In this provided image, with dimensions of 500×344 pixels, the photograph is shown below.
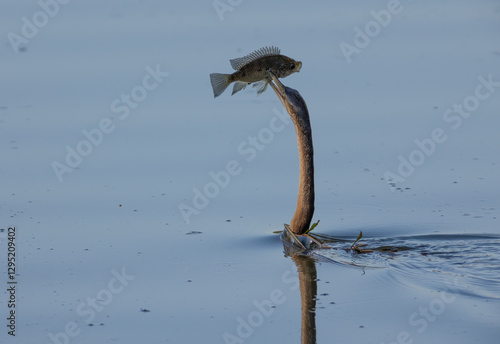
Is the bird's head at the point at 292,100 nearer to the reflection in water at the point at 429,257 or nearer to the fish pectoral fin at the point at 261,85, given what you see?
the fish pectoral fin at the point at 261,85

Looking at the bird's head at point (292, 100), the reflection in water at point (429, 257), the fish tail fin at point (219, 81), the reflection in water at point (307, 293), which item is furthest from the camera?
the bird's head at point (292, 100)

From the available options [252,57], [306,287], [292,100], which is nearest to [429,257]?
[306,287]

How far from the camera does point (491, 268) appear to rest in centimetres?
744

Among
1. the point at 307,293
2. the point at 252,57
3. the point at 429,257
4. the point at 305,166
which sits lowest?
the point at 307,293

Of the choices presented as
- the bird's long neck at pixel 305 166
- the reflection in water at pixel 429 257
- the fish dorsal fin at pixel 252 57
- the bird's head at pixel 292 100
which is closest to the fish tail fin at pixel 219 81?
the fish dorsal fin at pixel 252 57

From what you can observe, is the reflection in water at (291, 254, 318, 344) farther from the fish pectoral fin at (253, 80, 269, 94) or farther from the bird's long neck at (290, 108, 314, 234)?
the fish pectoral fin at (253, 80, 269, 94)

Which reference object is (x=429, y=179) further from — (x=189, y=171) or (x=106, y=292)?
(x=106, y=292)

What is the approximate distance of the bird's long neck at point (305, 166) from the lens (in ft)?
25.6

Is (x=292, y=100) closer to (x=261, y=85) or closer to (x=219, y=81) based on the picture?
(x=261, y=85)

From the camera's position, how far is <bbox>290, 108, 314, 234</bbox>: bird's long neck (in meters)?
7.80

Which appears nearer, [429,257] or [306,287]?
[306,287]

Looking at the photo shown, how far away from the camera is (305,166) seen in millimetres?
7836

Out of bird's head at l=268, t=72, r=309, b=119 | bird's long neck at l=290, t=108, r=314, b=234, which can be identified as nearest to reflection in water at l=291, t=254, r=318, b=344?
bird's long neck at l=290, t=108, r=314, b=234

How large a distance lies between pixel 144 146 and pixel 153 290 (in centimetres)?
291
